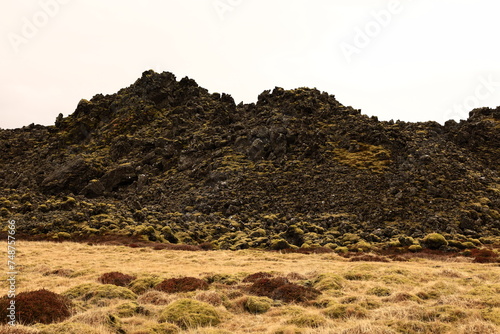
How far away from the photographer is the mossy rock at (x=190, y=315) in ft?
40.0

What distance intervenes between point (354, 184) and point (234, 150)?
2798 centimetres

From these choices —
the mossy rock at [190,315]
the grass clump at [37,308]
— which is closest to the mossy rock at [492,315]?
the mossy rock at [190,315]

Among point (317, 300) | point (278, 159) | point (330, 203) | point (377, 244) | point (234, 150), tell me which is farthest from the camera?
point (234, 150)

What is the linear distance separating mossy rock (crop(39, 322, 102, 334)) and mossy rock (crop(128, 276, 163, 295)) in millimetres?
7057

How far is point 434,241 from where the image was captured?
1428 inches

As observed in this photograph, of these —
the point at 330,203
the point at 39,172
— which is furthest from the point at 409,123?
the point at 39,172

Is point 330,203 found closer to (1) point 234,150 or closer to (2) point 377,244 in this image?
(2) point 377,244

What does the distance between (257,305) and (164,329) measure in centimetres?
480

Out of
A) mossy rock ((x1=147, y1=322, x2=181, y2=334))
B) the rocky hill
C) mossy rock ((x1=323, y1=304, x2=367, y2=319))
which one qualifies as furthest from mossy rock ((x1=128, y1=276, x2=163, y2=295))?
the rocky hill

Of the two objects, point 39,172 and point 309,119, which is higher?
point 309,119

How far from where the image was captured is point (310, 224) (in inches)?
1770

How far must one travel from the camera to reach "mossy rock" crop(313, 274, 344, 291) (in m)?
18.1

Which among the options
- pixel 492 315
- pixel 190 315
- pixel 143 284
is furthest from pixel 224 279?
pixel 492 315

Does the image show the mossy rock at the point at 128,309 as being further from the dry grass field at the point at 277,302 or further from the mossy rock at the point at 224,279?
the mossy rock at the point at 224,279
